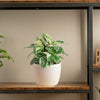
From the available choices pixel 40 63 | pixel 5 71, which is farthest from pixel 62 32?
pixel 5 71

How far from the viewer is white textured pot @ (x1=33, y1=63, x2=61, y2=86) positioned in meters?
1.43

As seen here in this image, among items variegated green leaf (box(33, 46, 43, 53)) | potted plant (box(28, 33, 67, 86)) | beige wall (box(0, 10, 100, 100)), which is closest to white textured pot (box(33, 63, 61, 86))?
potted plant (box(28, 33, 67, 86))

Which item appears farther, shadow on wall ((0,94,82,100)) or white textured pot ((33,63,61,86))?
shadow on wall ((0,94,82,100))

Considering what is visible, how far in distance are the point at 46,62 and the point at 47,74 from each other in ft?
0.29

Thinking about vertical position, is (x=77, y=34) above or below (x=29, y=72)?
above

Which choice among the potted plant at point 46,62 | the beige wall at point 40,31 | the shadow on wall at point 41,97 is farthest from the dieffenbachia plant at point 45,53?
the shadow on wall at point 41,97

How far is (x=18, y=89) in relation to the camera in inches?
57.4

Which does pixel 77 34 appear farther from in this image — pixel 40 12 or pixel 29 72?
pixel 29 72

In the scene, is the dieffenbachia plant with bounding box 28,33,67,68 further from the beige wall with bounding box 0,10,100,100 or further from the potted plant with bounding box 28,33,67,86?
the beige wall with bounding box 0,10,100,100

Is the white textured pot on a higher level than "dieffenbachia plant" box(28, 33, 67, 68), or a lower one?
lower

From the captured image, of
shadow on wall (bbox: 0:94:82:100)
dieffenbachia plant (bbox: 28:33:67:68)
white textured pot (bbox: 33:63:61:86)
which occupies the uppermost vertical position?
dieffenbachia plant (bbox: 28:33:67:68)

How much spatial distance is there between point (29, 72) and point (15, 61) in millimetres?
154

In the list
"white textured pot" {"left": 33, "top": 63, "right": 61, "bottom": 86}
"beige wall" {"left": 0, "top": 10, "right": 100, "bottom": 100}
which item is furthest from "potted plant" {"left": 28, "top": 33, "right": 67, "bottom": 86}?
"beige wall" {"left": 0, "top": 10, "right": 100, "bottom": 100}

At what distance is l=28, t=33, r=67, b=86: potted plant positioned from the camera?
1.42 meters
